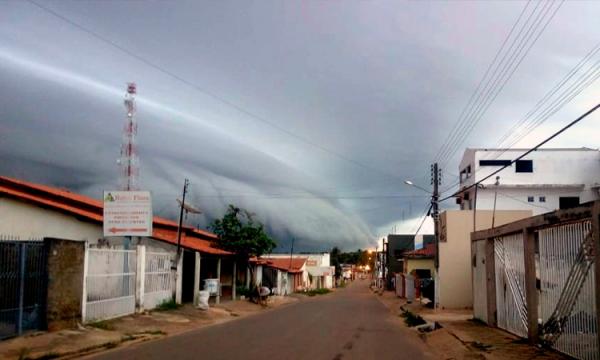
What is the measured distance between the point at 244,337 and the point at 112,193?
10.7m

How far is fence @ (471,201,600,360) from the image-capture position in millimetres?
12539

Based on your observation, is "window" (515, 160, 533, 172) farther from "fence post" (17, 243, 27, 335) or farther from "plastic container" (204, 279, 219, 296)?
"fence post" (17, 243, 27, 335)

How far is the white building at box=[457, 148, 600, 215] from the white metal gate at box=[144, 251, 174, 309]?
40.8 m

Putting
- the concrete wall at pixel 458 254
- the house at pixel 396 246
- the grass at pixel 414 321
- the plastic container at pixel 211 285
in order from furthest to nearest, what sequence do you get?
1. the house at pixel 396 246
2. the concrete wall at pixel 458 254
3. the plastic container at pixel 211 285
4. the grass at pixel 414 321

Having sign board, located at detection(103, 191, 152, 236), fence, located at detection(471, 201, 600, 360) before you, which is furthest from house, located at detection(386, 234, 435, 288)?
fence, located at detection(471, 201, 600, 360)

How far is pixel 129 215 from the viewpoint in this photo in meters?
25.8

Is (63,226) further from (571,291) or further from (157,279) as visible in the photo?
(571,291)

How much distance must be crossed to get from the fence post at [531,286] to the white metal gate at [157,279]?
15311 millimetres

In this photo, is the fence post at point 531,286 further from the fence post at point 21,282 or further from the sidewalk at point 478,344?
the fence post at point 21,282

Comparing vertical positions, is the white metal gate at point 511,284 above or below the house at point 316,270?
above

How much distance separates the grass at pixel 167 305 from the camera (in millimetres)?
26984

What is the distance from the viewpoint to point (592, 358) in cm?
1220

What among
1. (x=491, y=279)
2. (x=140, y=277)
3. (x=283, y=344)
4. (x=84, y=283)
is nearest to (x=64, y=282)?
(x=84, y=283)

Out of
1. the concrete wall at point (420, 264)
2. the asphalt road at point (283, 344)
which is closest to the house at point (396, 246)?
the concrete wall at point (420, 264)
